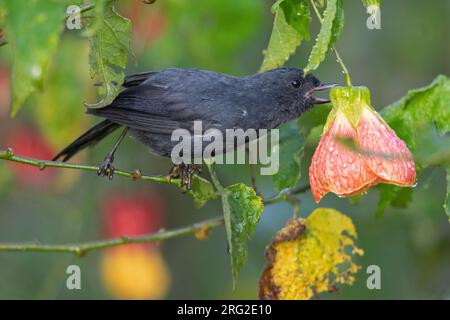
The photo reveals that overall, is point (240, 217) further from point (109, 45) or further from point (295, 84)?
point (295, 84)

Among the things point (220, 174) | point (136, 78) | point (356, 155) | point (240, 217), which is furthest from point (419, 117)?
point (220, 174)

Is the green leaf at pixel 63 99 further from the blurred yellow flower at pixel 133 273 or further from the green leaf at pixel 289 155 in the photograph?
the green leaf at pixel 289 155

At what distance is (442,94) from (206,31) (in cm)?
231

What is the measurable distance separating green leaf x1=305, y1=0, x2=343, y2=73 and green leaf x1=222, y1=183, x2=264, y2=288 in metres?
0.53

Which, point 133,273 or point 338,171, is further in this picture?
point 133,273

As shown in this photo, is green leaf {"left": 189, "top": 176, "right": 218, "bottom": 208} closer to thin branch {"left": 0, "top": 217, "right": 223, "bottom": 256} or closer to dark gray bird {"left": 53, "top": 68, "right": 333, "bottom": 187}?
thin branch {"left": 0, "top": 217, "right": 223, "bottom": 256}

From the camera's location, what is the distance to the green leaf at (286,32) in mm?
2583

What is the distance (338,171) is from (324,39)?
419 millimetres

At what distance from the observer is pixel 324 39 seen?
231 centimetres

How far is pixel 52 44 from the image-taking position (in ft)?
6.18

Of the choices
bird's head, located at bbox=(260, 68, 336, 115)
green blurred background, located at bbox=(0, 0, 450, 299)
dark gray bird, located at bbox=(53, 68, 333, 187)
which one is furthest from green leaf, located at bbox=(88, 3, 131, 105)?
green blurred background, located at bbox=(0, 0, 450, 299)

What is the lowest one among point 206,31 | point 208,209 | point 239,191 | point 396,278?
point 239,191
